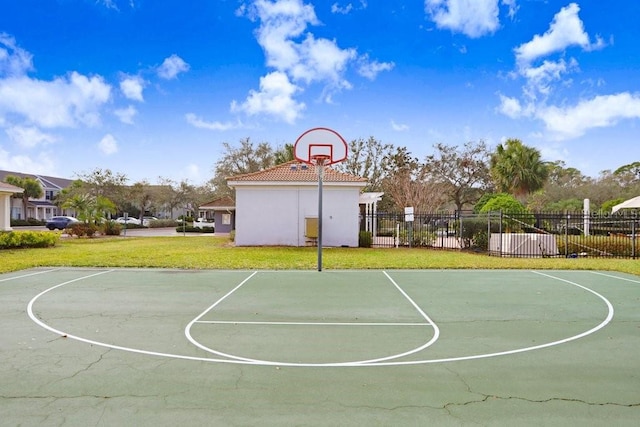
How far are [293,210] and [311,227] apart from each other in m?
1.26

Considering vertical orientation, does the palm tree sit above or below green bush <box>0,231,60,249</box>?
above

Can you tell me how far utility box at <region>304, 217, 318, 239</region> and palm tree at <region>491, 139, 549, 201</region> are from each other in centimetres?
1783

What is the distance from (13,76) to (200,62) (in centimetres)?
828

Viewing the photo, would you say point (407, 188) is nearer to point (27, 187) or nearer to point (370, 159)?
point (370, 159)

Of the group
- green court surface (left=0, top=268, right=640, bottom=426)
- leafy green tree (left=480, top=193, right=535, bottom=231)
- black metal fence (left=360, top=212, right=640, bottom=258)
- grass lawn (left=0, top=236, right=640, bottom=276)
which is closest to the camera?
green court surface (left=0, top=268, right=640, bottom=426)

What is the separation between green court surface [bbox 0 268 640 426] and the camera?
374 centimetres

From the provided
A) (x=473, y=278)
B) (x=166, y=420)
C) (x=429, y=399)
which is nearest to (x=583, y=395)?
(x=429, y=399)

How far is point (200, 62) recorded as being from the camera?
18.1 m

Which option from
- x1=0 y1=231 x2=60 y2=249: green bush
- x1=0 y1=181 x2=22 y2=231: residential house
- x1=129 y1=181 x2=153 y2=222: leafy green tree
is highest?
x1=129 y1=181 x2=153 y2=222: leafy green tree

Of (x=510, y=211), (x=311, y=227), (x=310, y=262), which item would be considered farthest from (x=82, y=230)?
(x=510, y=211)

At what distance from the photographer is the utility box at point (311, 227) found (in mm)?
20828

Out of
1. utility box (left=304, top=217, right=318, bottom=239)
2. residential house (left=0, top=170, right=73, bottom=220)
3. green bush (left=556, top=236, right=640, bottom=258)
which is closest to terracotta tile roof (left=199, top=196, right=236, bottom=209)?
utility box (left=304, top=217, right=318, bottom=239)

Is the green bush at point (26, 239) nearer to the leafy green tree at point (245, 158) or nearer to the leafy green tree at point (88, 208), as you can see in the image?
the leafy green tree at point (88, 208)

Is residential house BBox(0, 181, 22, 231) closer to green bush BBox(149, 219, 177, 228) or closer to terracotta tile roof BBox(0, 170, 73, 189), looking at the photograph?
green bush BBox(149, 219, 177, 228)
